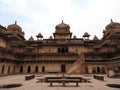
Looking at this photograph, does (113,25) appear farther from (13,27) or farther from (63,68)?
(13,27)

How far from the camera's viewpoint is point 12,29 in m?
42.8

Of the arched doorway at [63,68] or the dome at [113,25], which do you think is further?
the dome at [113,25]

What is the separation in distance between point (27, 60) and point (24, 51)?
4.69 metres

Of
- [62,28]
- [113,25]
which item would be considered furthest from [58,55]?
[113,25]

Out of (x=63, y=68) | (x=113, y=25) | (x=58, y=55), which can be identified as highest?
(x=113, y=25)

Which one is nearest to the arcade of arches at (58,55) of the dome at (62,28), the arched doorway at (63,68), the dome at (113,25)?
the arched doorway at (63,68)

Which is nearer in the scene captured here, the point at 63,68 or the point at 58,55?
the point at 63,68

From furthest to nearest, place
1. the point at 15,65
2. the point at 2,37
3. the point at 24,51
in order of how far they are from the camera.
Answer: the point at 24,51 < the point at 15,65 < the point at 2,37

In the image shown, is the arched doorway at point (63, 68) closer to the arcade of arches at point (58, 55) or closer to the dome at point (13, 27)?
the arcade of arches at point (58, 55)

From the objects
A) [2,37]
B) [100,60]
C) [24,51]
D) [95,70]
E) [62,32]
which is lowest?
[95,70]

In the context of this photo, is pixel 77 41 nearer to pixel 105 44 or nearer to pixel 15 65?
pixel 105 44

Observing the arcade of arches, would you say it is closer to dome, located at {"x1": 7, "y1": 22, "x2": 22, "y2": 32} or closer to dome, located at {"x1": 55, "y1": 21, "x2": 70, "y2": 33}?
dome, located at {"x1": 7, "y1": 22, "x2": 22, "y2": 32}

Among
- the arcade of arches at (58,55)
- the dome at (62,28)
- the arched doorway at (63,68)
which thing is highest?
the dome at (62,28)

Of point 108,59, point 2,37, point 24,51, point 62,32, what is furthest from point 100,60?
point 2,37
